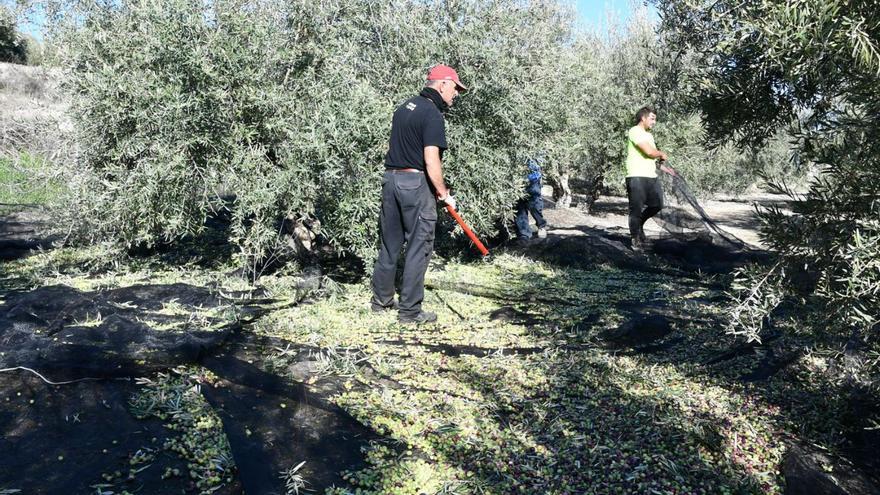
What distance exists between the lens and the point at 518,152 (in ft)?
25.1

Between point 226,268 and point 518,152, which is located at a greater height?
point 518,152

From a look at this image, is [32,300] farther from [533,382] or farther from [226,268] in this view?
[533,382]

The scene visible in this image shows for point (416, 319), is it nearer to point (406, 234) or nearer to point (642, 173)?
point (406, 234)

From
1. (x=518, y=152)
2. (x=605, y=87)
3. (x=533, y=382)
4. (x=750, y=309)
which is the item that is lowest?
(x=533, y=382)

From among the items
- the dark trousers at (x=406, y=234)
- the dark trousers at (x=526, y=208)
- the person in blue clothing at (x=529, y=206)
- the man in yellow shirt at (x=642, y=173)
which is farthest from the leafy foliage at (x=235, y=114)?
the dark trousers at (x=526, y=208)

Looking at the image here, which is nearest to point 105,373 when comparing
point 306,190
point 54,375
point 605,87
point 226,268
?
point 54,375

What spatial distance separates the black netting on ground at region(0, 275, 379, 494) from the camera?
280cm

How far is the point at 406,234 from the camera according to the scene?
5605 millimetres

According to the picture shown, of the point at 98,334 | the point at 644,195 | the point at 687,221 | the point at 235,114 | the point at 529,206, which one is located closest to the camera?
the point at 98,334

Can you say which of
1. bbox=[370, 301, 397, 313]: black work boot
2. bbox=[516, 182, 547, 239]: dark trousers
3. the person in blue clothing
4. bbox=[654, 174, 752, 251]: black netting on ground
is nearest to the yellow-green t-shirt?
bbox=[654, 174, 752, 251]: black netting on ground

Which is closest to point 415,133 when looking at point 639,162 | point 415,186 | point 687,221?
point 415,186

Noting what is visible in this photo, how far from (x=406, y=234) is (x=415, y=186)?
445mm

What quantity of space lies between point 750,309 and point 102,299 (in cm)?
437

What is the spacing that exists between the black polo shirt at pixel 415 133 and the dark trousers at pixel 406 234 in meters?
0.11
